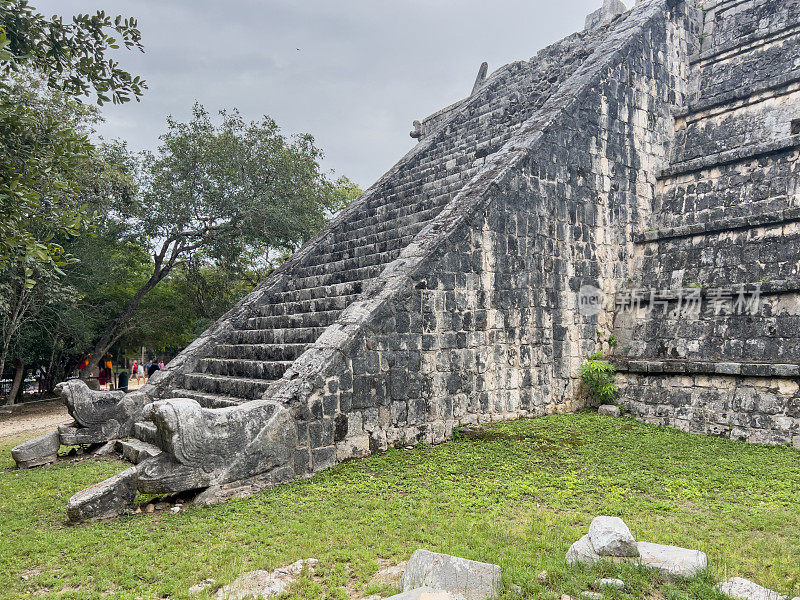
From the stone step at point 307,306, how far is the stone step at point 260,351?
963mm

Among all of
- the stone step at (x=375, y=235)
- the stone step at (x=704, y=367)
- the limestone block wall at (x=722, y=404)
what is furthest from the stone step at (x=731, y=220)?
the stone step at (x=375, y=235)

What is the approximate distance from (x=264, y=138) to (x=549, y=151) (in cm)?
1142

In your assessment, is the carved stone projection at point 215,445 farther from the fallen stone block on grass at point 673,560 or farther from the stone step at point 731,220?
the stone step at point 731,220

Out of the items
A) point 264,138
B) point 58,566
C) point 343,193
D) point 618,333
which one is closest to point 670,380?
point 618,333

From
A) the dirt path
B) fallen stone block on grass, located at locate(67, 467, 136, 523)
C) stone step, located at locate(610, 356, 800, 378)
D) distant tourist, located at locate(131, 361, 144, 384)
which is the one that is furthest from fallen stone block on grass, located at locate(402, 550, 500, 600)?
distant tourist, located at locate(131, 361, 144, 384)

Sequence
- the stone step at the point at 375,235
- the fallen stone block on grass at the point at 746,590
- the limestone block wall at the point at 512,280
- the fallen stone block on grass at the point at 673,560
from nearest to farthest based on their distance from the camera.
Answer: the fallen stone block on grass at the point at 746,590 → the fallen stone block on grass at the point at 673,560 → the limestone block wall at the point at 512,280 → the stone step at the point at 375,235

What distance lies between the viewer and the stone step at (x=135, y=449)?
6.12m

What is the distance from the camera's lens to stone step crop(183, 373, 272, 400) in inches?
268

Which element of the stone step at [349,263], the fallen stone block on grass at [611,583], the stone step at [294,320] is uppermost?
the stone step at [349,263]

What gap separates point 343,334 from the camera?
641 centimetres

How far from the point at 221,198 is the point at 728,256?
535 inches

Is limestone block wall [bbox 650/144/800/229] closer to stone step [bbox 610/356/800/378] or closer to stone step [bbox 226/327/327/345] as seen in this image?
stone step [bbox 610/356/800/378]

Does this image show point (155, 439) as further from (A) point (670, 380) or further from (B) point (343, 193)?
(B) point (343, 193)

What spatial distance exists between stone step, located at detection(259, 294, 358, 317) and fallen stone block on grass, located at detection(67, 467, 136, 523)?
3.68 metres
